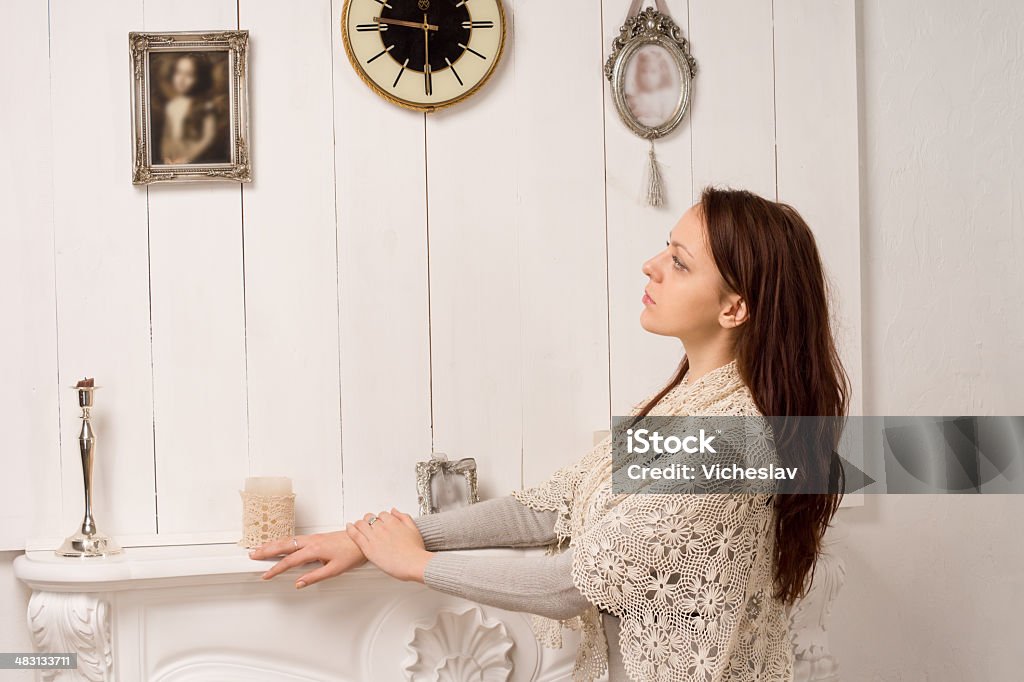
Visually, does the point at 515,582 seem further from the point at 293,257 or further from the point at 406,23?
the point at 406,23

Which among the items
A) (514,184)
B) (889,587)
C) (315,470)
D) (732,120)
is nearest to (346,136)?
(514,184)

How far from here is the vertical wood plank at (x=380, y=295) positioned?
172cm

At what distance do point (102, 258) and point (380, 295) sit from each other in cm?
55

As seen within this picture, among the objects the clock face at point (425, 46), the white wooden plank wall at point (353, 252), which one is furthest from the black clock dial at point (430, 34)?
the white wooden plank wall at point (353, 252)

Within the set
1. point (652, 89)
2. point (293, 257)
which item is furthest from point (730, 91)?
point (293, 257)

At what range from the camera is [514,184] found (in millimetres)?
1754

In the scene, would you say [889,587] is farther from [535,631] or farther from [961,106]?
[961,106]

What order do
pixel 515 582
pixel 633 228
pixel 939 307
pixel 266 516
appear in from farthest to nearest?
pixel 939 307, pixel 633 228, pixel 266 516, pixel 515 582

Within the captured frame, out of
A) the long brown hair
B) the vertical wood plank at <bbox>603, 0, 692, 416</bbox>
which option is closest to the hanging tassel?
the vertical wood plank at <bbox>603, 0, 692, 416</bbox>

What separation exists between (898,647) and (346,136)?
1665 mm

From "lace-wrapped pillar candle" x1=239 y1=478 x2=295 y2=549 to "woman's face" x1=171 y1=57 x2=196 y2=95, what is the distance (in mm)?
807

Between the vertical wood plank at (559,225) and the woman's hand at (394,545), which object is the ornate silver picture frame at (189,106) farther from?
the woman's hand at (394,545)

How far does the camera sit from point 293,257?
5.61ft

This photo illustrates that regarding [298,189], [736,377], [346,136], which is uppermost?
[346,136]
